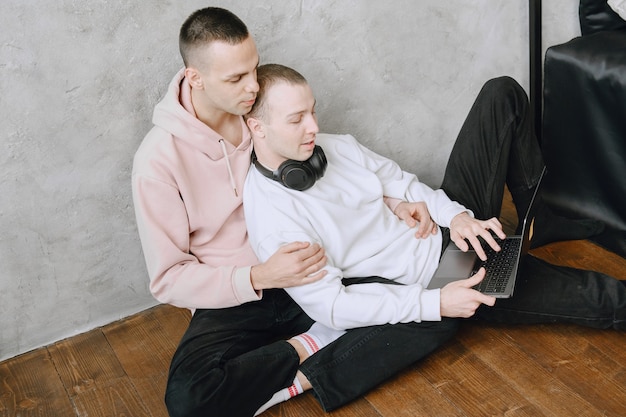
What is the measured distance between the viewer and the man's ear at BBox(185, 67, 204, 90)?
158 centimetres

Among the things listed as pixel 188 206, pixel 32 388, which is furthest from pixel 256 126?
pixel 32 388

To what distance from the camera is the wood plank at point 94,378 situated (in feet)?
5.42

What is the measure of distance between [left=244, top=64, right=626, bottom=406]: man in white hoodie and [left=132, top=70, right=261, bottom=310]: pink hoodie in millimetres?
65

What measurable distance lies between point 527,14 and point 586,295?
3.27 ft

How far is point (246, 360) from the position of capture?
1.54 m

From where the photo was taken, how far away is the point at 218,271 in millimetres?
1597

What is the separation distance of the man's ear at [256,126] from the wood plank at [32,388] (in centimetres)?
73

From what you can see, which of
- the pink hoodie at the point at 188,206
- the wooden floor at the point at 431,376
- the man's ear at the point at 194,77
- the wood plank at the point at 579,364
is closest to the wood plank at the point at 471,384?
the wooden floor at the point at 431,376

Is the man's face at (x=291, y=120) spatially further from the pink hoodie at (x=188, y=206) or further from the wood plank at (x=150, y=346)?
the wood plank at (x=150, y=346)

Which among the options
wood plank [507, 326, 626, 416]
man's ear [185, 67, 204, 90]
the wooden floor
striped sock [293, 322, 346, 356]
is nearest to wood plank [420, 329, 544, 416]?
the wooden floor

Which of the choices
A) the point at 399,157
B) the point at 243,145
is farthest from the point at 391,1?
the point at 243,145

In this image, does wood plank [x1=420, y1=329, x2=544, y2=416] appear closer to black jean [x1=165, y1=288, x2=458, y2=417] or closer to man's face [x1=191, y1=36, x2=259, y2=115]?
black jean [x1=165, y1=288, x2=458, y2=417]

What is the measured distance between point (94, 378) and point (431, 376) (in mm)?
782

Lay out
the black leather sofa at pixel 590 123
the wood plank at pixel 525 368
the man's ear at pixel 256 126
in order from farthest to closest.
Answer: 1. the black leather sofa at pixel 590 123
2. the man's ear at pixel 256 126
3. the wood plank at pixel 525 368
